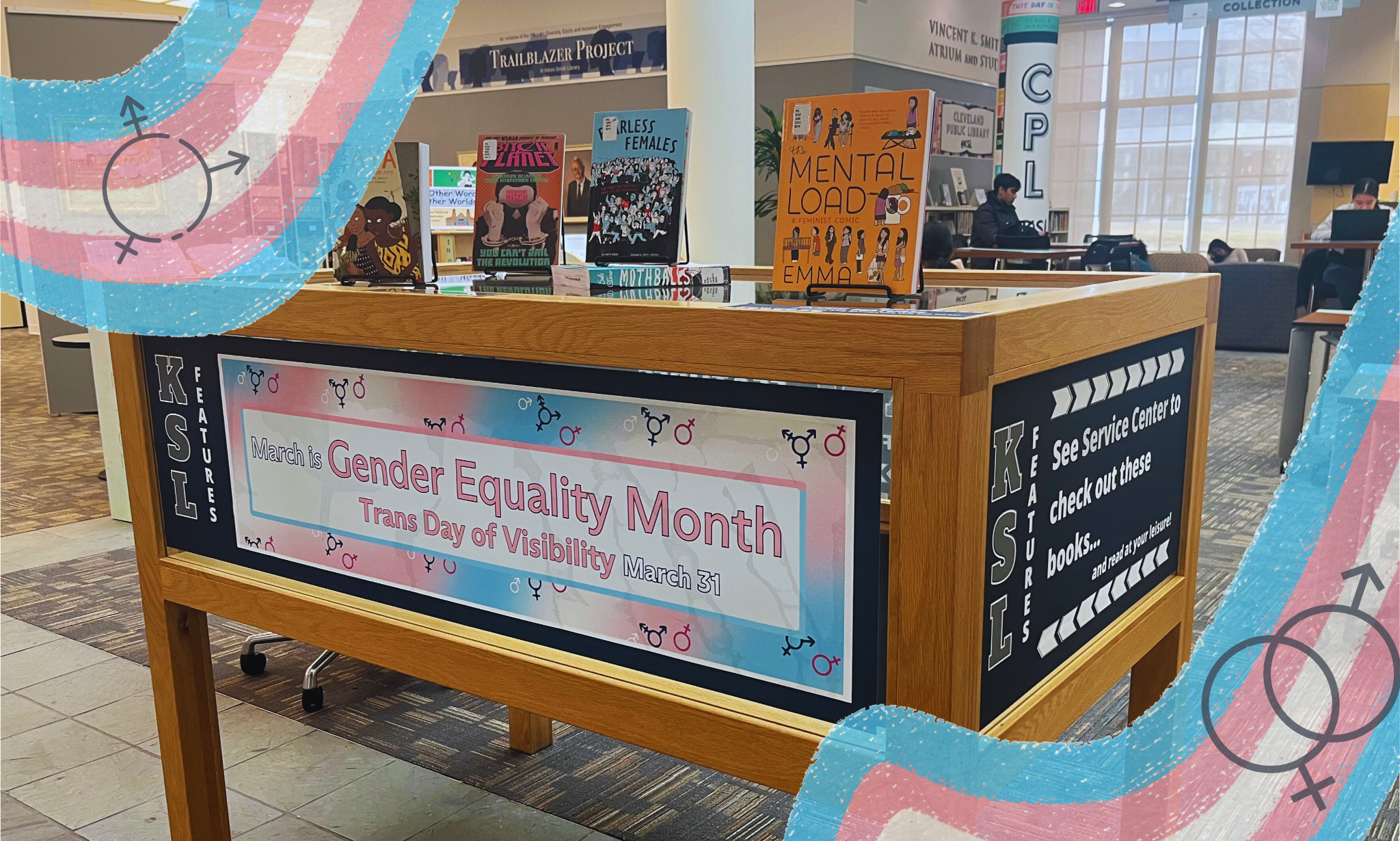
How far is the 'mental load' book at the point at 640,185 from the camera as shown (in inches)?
64.6

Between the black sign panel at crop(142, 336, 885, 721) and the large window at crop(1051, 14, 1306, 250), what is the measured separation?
13470mm

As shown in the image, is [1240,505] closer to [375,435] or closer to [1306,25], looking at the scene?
[375,435]

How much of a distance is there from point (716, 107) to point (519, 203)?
1.85m

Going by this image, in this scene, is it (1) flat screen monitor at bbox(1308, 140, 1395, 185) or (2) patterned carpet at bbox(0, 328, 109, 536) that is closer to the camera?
(2) patterned carpet at bbox(0, 328, 109, 536)

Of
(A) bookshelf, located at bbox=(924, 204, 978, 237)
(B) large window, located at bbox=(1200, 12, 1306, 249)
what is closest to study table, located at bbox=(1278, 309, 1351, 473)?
(A) bookshelf, located at bbox=(924, 204, 978, 237)

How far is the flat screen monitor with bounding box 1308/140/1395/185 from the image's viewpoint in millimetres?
11109

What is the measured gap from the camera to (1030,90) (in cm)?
949

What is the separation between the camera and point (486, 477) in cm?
125

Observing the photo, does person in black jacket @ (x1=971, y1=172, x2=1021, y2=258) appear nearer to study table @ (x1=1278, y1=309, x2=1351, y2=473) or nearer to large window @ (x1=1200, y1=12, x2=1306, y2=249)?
study table @ (x1=1278, y1=309, x2=1351, y2=473)

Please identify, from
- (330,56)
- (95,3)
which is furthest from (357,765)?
(95,3)

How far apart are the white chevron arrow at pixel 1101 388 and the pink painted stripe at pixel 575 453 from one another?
15.6 inches

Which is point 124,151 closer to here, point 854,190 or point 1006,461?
point 854,190
